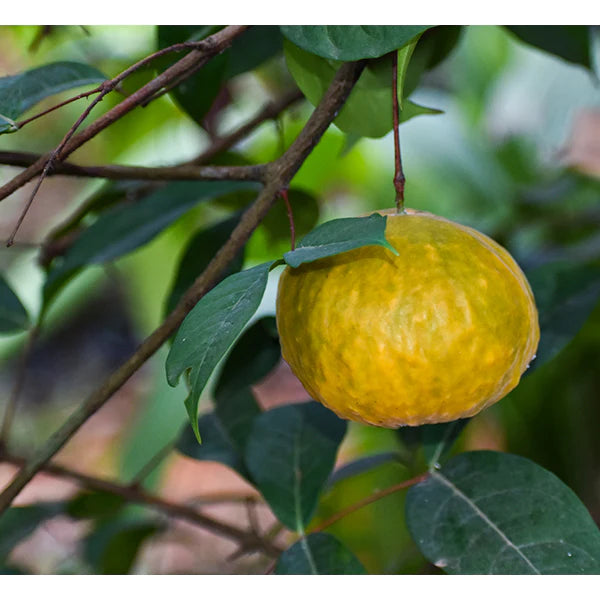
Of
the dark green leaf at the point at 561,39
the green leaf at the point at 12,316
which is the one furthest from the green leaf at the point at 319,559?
the dark green leaf at the point at 561,39

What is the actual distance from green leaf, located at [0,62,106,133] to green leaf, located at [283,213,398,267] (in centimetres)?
23

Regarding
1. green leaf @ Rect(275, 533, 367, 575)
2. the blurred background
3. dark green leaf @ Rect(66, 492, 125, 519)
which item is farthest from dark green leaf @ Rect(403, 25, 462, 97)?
dark green leaf @ Rect(66, 492, 125, 519)

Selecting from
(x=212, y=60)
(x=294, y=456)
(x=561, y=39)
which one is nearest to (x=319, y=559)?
(x=294, y=456)

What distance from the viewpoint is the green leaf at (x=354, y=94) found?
63cm

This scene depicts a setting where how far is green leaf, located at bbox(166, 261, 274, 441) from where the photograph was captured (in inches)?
16.5

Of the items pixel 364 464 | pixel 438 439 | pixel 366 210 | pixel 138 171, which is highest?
pixel 138 171

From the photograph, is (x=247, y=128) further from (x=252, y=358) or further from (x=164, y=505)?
(x=164, y=505)

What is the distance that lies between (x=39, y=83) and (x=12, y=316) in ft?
1.05

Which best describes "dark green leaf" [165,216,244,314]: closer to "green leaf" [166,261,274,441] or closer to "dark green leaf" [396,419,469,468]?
"dark green leaf" [396,419,469,468]

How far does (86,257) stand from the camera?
32.6 inches

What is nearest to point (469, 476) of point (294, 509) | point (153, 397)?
point (294, 509)

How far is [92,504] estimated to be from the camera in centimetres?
100
